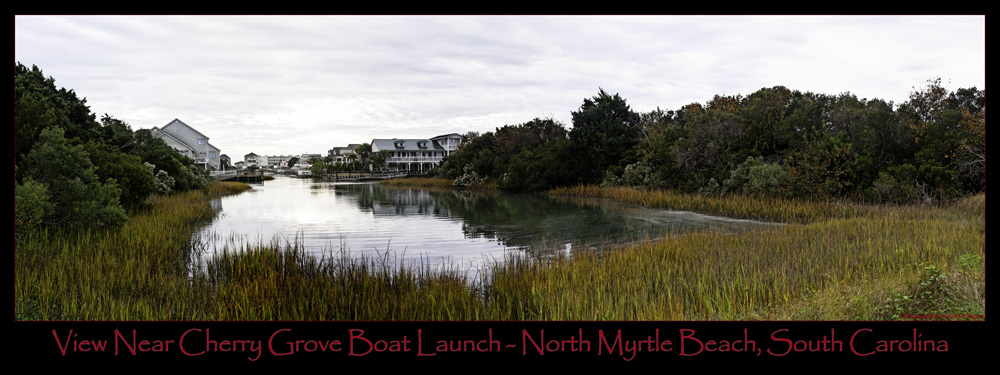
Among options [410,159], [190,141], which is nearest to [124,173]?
[190,141]

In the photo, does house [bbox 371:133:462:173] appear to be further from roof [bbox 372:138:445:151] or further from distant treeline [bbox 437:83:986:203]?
distant treeline [bbox 437:83:986:203]

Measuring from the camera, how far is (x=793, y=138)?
24.0m

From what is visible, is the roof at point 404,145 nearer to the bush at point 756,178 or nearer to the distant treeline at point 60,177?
the bush at point 756,178

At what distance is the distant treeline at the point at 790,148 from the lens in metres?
18.3

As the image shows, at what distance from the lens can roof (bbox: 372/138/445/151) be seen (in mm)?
96125

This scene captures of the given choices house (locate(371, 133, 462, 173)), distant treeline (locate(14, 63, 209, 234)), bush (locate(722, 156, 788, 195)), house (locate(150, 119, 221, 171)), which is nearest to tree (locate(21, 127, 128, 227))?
distant treeline (locate(14, 63, 209, 234))

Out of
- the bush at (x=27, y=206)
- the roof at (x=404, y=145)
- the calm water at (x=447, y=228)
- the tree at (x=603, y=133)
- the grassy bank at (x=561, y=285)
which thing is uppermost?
the roof at (x=404, y=145)

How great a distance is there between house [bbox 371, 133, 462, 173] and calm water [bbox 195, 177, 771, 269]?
214 ft

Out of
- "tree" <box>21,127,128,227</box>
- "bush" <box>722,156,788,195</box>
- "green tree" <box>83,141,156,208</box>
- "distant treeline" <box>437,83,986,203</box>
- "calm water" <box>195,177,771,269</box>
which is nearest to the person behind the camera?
"tree" <box>21,127,128,227</box>

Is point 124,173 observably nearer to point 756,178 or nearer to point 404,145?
point 756,178

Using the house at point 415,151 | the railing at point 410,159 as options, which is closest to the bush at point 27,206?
the house at point 415,151
